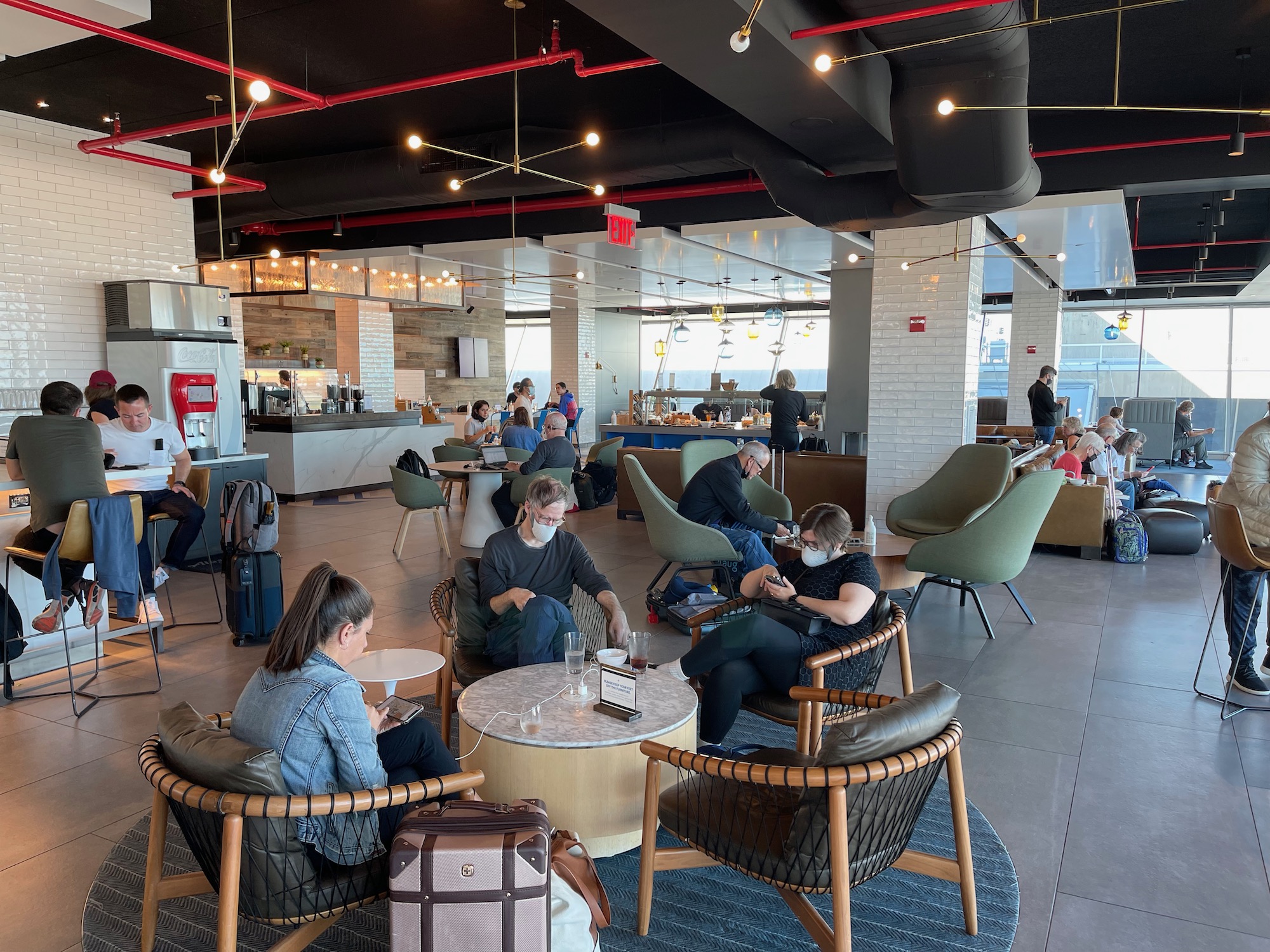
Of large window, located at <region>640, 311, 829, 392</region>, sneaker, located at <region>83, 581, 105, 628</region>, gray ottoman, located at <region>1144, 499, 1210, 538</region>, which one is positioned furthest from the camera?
large window, located at <region>640, 311, 829, 392</region>

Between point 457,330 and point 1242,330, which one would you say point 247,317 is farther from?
point 1242,330

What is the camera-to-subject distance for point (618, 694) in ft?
8.97

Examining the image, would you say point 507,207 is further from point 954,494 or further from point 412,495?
point 954,494

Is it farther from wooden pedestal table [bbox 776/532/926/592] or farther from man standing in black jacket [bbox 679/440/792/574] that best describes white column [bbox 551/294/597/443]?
wooden pedestal table [bbox 776/532/926/592]

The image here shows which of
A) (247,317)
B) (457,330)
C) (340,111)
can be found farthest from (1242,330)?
(247,317)

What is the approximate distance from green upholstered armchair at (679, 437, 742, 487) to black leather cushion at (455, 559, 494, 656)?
3721mm

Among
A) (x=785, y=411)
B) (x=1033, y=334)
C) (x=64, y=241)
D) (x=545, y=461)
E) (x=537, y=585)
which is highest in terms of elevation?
(x=64, y=241)

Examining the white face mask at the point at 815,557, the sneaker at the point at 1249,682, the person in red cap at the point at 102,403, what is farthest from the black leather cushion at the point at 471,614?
the sneaker at the point at 1249,682

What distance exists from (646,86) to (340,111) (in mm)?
2793

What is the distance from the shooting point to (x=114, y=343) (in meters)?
7.60

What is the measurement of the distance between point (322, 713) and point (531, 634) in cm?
133

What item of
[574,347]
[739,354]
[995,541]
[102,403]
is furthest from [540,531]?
[739,354]

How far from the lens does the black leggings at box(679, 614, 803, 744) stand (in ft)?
10.4

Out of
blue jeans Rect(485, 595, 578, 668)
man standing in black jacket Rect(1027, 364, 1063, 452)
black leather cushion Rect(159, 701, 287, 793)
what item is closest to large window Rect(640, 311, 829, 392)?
man standing in black jacket Rect(1027, 364, 1063, 452)
